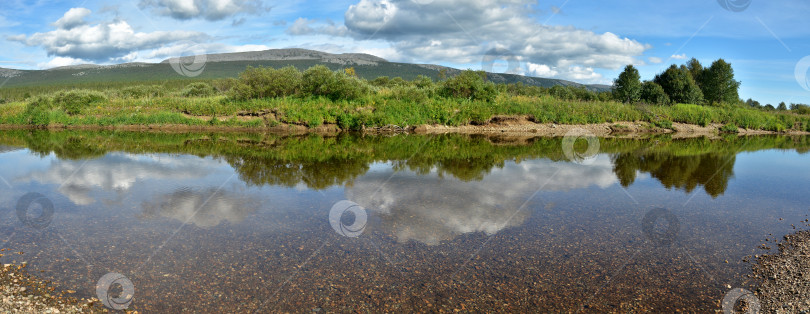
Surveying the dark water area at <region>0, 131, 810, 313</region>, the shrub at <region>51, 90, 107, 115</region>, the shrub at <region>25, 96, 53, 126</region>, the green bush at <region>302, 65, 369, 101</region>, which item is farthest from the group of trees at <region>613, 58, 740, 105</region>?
the shrub at <region>25, 96, 53, 126</region>

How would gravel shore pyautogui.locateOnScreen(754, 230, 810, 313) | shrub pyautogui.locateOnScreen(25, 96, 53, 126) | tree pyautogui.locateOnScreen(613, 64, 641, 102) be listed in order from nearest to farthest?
gravel shore pyautogui.locateOnScreen(754, 230, 810, 313), shrub pyautogui.locateOnScreen(25, 96, 53, 126), tree pyautogui.locateOnScreen(613, 64, 641, 102)

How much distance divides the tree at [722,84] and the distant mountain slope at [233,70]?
62006 millimetres

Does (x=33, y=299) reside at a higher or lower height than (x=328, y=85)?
lower

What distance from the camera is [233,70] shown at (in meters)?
115

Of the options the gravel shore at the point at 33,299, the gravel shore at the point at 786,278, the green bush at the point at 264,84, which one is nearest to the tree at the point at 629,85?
the green bush at the point at 264,84

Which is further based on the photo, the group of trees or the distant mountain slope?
the distant mountain slope

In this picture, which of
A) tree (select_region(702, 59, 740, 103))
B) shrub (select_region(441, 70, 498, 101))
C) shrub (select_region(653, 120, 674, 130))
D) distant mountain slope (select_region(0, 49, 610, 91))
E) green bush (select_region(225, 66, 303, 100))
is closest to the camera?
green bush (select_region(225, 66, 303, 100))

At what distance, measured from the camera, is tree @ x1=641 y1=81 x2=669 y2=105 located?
4175 cm

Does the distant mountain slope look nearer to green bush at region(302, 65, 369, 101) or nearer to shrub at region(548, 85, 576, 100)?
shrub at region(548, 85, 576, 100)

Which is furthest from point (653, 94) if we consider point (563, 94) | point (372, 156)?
point (372, 156)

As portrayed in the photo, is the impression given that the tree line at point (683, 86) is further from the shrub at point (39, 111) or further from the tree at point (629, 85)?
the shrub at point (39, 111)

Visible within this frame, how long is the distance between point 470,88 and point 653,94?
19.6m

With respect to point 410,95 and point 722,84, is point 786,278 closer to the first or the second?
point 410,95

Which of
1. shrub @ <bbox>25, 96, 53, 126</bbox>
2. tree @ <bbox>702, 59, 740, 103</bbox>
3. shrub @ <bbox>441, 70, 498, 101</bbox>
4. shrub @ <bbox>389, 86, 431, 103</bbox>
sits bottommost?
shrub @ <bbox>25, 96, 53, 126</bbox>
